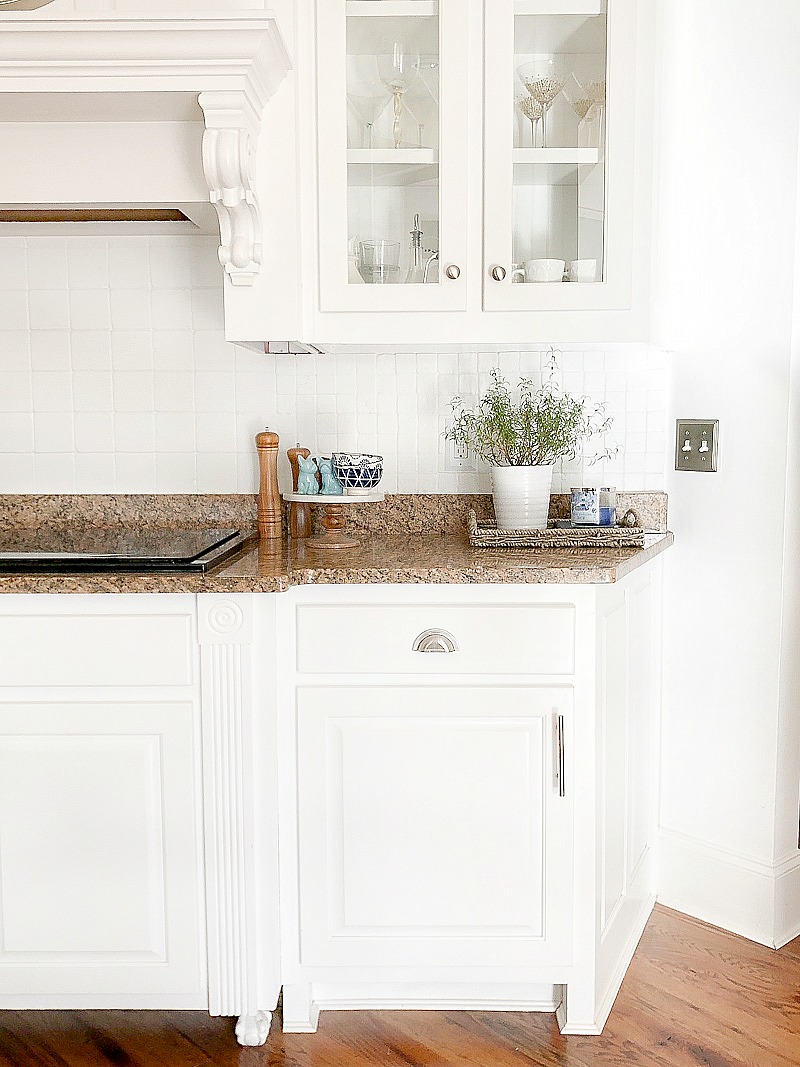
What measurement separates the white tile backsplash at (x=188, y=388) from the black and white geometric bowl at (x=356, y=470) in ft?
0.88

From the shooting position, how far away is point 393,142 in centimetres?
192

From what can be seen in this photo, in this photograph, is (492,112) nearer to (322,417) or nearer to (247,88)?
(247,88)

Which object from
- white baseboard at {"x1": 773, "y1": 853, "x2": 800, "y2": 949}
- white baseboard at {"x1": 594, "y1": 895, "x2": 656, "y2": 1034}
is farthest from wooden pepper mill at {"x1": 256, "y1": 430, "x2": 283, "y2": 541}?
white baseboard at {"x1": 773, "y1": 853, "x2": 800, "y2": 949}

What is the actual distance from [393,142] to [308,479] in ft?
2.23

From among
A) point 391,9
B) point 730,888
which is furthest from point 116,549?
point 730,888

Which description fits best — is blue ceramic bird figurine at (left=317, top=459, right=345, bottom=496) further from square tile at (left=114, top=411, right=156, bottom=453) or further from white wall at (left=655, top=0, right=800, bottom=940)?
white wall at (left=655, top=0, right=800, bottom=940)

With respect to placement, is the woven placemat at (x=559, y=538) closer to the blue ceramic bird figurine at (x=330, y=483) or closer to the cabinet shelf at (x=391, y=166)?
the blue ceramic bird figurine at (x=330, y=483)

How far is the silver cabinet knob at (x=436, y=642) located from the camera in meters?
1.73

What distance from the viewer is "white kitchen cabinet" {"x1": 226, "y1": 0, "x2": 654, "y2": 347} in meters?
1.88

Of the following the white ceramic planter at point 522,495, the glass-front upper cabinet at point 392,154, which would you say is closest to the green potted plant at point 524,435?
the white ceramic planter at point 522,495

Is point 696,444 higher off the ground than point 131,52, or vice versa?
point 131,52

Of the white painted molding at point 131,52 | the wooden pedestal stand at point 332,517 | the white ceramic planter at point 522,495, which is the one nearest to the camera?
the white painted molding at point 131,52

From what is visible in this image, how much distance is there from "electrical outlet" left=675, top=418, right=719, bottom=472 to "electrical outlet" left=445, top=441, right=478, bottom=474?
0.47 meters

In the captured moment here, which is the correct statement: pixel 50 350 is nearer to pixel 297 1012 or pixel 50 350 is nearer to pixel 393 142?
pixel 393 142
